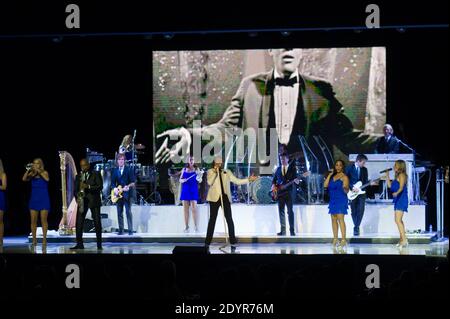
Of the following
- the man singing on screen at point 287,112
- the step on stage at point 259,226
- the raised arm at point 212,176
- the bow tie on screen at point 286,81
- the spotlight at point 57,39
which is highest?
the spotlight at point 57,39

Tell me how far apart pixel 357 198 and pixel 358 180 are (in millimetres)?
323

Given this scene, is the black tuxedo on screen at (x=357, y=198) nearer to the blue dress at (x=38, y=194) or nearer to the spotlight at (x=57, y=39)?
the blue dress at (x=38, y=194)

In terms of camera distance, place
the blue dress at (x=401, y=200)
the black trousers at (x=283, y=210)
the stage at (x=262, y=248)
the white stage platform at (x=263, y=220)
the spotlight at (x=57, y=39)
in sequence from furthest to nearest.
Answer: the spotlight at (x=57, y=39), the white stage platform at (x=263, y=220), the black trousers at (x=283, y=210), the blue dress at (x=401, y=200), the stage at (x=262, y=248)

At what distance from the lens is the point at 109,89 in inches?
695

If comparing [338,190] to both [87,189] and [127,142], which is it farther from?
[127,142]

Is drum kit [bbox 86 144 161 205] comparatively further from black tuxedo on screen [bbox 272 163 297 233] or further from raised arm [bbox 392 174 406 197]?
raised arm [bbox 392 174 406 197]

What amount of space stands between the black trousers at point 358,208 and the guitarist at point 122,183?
4.04 m

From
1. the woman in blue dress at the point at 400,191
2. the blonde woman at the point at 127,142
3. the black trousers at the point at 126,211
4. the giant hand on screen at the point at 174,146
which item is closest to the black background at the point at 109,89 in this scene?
the giant hand on screen at the point at 174,146

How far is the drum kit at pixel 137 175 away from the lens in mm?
15680

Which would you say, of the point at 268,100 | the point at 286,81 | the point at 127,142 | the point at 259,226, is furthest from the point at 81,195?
the point at 286,81
